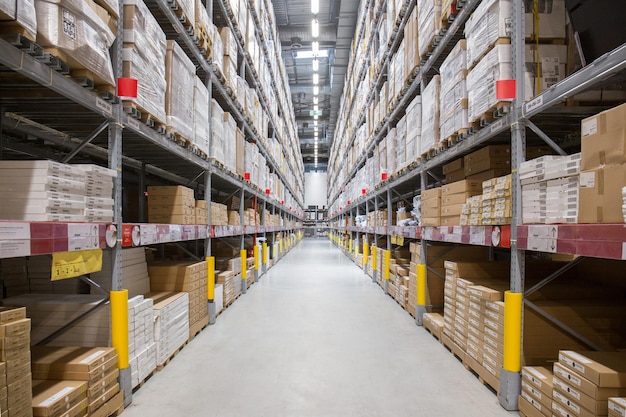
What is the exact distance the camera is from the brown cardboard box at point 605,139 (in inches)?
75.9

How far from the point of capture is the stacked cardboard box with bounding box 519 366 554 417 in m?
2.41

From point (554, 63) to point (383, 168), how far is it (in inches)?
188

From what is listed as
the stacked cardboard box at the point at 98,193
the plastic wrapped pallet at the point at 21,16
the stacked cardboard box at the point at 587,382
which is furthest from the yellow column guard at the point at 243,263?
the stacked cardboard box at the point at 587,382

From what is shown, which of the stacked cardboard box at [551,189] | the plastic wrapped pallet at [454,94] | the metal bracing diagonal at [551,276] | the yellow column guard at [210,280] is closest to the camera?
the stacked cardboard box at [551,189]

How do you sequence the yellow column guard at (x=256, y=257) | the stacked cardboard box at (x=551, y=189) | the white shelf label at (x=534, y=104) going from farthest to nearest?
the yellow column guard at (x=256, y=257)
the white shelf label at (x=534, y=104)
the stacked cardboard box at (x=551, y=189)

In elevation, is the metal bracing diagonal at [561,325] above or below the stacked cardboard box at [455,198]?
below

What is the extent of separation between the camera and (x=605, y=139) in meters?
2.02

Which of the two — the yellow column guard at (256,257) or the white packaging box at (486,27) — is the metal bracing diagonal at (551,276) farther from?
the yellow column guard at (256,257)

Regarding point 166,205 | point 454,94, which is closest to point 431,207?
point 454,94

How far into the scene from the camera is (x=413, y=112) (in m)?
5.45

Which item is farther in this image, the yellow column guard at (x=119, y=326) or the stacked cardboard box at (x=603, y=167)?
the yellow column guard at (x=119, y=326)

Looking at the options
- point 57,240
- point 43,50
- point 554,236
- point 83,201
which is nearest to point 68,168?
point 83,201

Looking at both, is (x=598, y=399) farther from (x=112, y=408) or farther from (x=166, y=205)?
(x=166, y=205)

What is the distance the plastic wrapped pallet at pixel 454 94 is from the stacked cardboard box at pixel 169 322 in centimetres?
349
